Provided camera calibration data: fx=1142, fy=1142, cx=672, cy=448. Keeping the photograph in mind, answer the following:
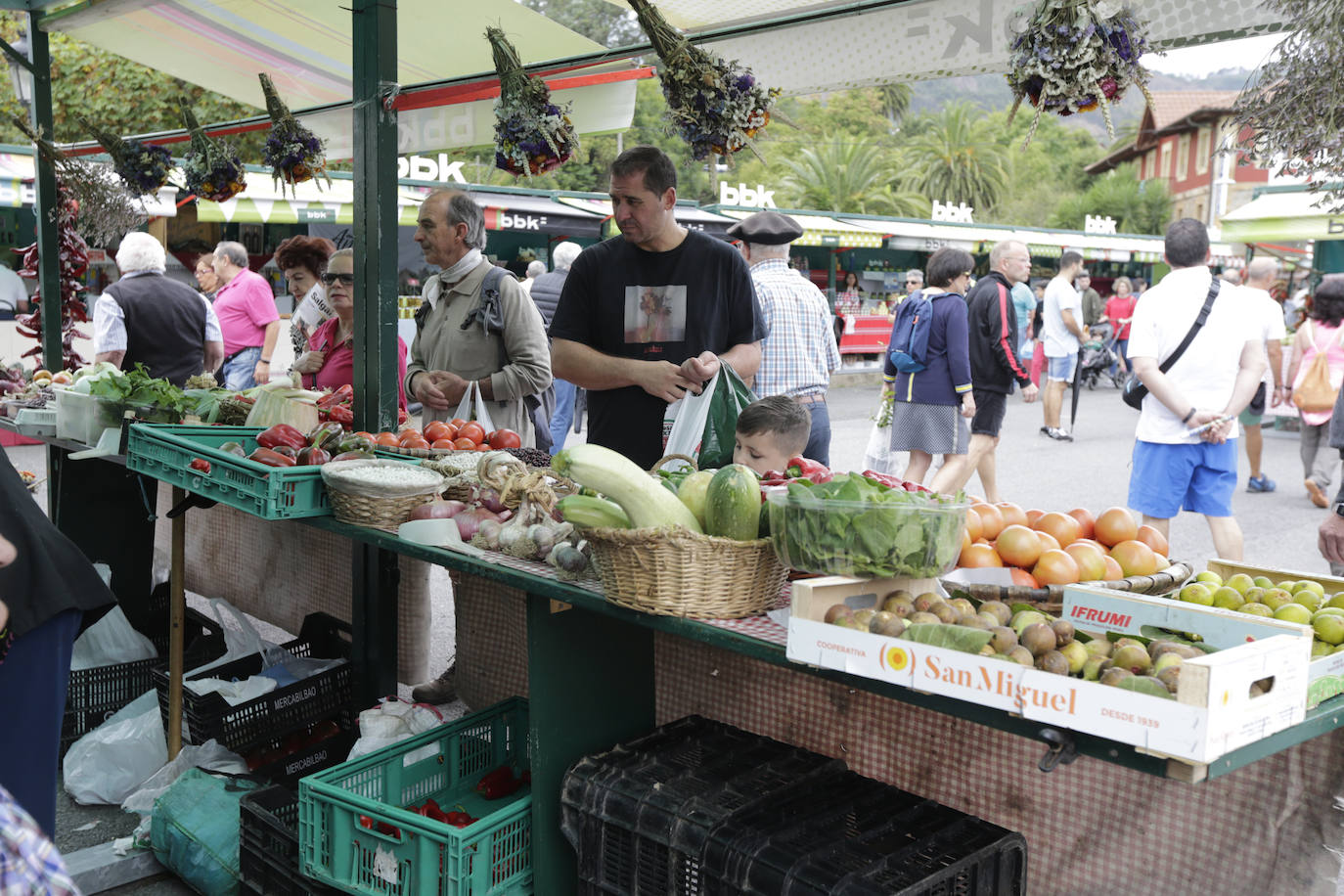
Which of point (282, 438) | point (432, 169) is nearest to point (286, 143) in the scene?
point (282, 438)

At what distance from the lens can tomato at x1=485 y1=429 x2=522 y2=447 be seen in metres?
3.91

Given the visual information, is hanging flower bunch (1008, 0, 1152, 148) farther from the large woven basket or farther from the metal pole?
the metal pole

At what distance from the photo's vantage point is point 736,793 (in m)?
2.47

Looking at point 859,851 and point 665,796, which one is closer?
point 859,851

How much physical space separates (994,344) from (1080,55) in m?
5.36

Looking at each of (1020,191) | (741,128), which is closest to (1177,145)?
(1020,191)

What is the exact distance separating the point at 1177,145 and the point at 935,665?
68196mm

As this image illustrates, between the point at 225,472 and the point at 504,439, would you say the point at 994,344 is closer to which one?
the point at 504,439

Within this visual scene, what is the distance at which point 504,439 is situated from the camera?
392 centimetres

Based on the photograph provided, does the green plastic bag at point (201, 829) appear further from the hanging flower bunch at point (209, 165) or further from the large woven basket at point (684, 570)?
the hanging flower bunch at point (209, 165)

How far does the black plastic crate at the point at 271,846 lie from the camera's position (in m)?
2.97

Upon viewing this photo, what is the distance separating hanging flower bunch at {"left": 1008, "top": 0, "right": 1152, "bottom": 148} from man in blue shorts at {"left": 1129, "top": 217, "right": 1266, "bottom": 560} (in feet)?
8.41

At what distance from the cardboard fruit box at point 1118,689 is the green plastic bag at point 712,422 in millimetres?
1240

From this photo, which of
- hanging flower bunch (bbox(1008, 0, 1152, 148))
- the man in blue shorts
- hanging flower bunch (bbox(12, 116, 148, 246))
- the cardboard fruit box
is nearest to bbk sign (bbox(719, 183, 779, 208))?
hanging flower bunch (bbox(12, 116, 148, 246))
